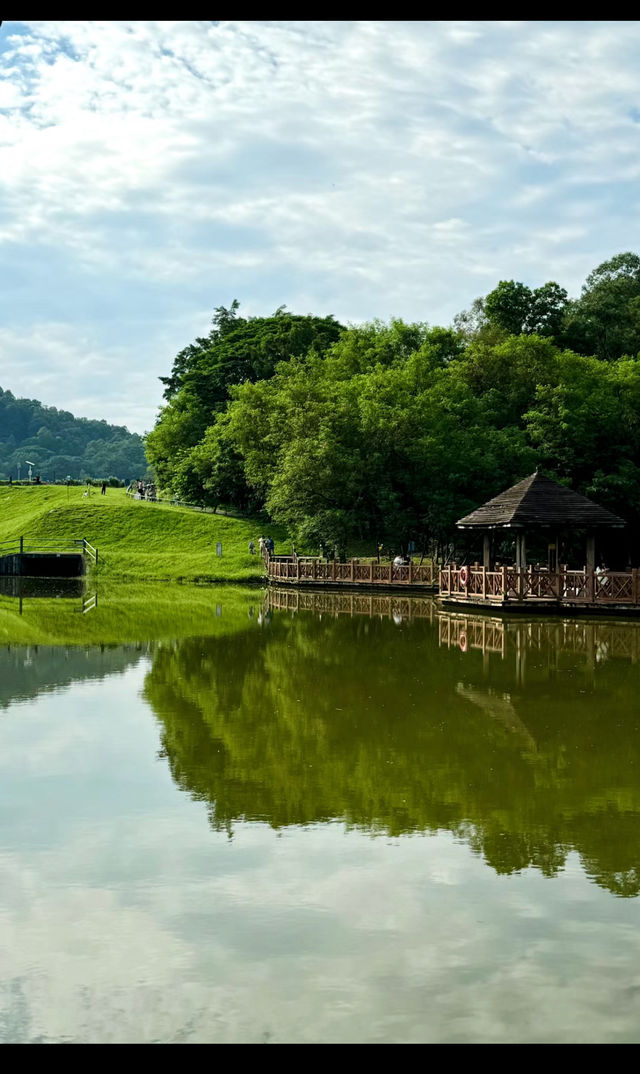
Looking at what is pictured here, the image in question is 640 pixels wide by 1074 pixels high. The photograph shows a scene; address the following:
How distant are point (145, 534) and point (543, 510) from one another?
112 feet

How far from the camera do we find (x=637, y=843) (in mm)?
8102

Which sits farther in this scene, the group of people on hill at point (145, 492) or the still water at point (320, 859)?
the group of people on hill at point (145, 492)

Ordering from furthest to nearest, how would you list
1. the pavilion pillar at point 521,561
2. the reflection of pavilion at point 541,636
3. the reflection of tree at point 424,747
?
1. the pavilion pillar at point 521,561
2. the reflection of pavilion at point 541,636
3. the reflection of tree at point 424,747

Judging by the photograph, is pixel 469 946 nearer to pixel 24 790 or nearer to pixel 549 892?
pixel 549 892

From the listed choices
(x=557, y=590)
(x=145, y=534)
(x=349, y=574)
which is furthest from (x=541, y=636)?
(x=145, y=534)

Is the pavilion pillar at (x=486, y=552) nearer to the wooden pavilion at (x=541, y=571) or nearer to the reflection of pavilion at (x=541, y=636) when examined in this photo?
the wooden pavilion at (x=541, y=571)

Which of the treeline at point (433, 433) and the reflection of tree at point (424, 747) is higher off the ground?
the treeline at point (433, 433)

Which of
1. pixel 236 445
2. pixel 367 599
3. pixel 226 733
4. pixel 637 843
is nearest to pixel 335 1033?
pixel 637 843

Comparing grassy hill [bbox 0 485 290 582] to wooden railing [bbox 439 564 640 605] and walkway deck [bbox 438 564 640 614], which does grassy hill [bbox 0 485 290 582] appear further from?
walkway deck [bbox 438 564 640 614]

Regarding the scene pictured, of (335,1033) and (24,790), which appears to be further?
(24,790)

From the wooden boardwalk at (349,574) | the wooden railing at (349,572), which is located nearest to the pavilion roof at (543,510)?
the wooden boardwalk at (349,574)

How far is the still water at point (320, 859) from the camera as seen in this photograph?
5277 mm

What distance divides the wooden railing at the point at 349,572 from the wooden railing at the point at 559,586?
285 inches

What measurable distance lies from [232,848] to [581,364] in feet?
138
